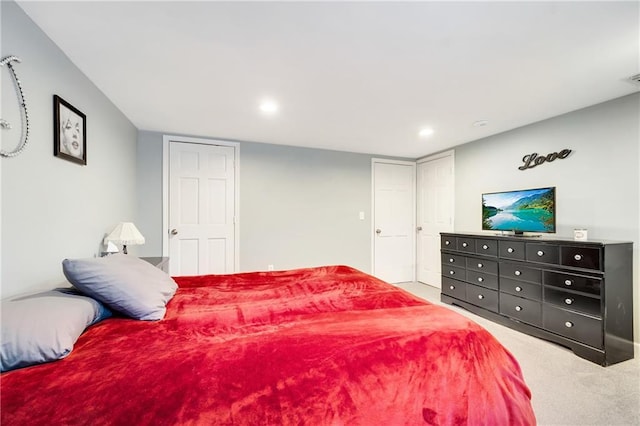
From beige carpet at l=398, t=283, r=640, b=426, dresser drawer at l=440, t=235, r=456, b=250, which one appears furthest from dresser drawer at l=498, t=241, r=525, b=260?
beige carpet at l=398, t=283, r=640, b=426

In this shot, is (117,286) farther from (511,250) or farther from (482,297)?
(482,297)

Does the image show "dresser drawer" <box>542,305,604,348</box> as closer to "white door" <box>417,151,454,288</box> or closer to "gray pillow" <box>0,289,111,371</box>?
"white door" <box>417,151,454,288</box>

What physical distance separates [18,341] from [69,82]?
1775 millimetres

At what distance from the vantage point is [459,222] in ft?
13.3

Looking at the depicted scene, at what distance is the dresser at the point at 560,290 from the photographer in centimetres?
218

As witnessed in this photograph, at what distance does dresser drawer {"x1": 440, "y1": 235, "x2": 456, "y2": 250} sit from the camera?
11.6 ft

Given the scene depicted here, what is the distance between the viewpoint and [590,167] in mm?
2637

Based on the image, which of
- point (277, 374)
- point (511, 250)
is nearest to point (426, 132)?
point (511, 250)

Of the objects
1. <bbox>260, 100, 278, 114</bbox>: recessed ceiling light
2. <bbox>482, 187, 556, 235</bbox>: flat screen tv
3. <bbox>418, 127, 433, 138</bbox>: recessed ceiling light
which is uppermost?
<bbox>260, 100, 278, 114</bbox>: recessed ceiling light

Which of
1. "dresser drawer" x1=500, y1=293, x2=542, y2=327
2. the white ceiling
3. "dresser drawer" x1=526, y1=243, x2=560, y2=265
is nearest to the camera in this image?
the white ceiling

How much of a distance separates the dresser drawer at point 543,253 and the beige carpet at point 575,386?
0.78 meters

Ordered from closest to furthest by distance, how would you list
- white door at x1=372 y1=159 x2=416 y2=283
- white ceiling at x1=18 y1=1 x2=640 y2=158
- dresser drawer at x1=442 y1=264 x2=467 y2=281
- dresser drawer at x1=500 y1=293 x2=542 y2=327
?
white ceiling at x1=18 y1=1 x2=640 y2=158 < dresser drawer at x1=500 y1=293 x2=542 y2=327 < dresser drawer at x1=442 y1=264 x2=467 y2=281 < white door at x1=372 y1=159 x2=416 y2=283

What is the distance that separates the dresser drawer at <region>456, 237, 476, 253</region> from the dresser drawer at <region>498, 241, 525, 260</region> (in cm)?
32

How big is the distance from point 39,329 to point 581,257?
3481 millimetres
